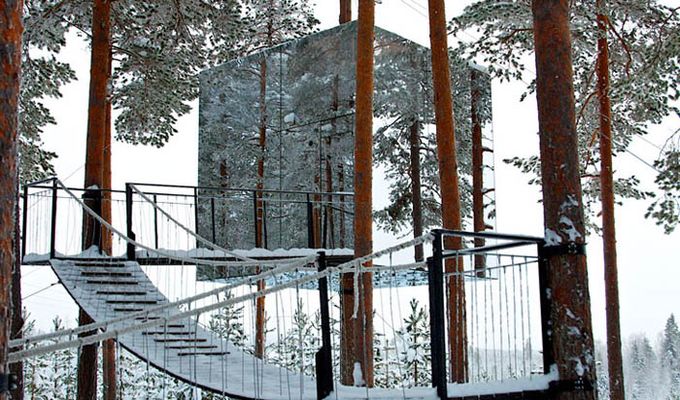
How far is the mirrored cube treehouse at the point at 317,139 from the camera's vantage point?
10547 mm

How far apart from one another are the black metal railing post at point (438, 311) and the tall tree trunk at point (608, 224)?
6.55 meters

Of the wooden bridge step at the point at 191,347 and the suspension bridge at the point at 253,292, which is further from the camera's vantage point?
the wooden bridge step at the point at 191,347

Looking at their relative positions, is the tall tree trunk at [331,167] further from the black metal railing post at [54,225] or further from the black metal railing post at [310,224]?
the black metal railing post at [54,225]

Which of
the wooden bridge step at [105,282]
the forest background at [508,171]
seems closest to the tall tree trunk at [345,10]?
the forest background at [508,171]

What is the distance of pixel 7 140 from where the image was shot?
2.49 meters

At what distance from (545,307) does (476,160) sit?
8.23 meters

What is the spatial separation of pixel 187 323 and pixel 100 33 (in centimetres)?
373

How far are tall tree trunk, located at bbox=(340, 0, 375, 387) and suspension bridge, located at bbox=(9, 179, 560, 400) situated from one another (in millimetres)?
318

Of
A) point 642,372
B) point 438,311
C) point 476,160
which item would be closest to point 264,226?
point 476,160

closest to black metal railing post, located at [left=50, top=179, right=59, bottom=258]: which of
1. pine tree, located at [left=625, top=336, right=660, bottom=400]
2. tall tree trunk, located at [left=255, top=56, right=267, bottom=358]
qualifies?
tall tree trunk, located at [left=255, top=56, right=267, bottom=358]

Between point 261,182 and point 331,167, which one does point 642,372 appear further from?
point 331,167

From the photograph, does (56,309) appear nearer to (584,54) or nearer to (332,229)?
(332,229)

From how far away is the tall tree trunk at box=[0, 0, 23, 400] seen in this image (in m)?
2.45

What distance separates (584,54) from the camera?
11.5 meters
